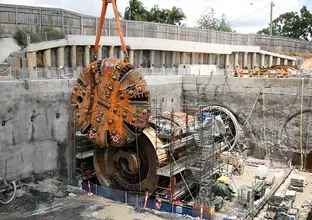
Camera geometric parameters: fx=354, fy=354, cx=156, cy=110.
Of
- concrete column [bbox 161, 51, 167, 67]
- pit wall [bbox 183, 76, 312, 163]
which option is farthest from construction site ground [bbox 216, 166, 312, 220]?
concrete column [bbox 161, 51, 167, 67]

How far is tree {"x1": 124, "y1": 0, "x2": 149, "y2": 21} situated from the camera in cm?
6092

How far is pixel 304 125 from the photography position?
77.2ft

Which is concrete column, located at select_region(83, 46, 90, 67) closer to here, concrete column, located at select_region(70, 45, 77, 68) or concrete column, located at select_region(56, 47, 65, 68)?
concrete column, located at select_region(70, 45, 77, 68)

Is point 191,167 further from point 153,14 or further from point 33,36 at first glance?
point 153,14

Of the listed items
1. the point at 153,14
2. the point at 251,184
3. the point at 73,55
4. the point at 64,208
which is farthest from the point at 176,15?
the point at 64,208

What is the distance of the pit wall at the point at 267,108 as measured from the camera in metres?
23.8

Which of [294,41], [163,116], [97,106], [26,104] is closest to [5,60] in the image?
[26,104]

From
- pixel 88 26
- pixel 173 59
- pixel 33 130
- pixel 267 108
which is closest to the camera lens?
pixel 33 130

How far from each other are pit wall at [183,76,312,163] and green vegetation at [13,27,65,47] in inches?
495

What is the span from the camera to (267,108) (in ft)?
82.7

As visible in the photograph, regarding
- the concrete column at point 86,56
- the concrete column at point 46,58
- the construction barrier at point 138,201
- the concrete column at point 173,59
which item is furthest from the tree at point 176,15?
the construction barrier at point 138,201

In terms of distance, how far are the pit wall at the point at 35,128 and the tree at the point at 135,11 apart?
43312mm

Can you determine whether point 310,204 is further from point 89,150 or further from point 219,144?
point 89,150

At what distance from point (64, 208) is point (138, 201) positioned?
11.3 ft
